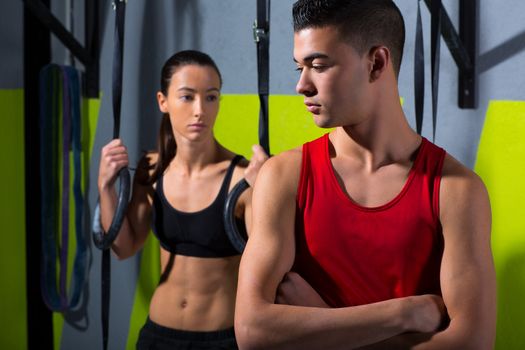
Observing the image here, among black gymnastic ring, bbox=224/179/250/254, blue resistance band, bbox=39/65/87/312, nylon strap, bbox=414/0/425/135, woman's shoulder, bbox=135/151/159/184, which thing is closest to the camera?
nylon strap, bbox=414/0/425/135

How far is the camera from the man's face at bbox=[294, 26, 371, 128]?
1.21 meters

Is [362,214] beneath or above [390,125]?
beneath

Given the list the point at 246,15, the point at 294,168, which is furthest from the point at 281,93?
the point at 294,168

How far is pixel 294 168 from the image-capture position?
1.31m

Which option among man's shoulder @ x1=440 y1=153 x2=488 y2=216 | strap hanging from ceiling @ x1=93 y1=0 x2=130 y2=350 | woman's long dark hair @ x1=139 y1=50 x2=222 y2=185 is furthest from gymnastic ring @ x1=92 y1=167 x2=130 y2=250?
man's shoulder @ x1=440 y1=153 x2=488 y2=216

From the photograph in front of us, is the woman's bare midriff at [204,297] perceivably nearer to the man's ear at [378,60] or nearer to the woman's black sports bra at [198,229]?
the woman's black sports bra at [198,229]

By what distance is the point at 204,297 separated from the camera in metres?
2.05

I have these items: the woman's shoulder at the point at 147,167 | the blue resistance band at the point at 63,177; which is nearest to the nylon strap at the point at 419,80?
the woman's shoulder at the point at 147,167

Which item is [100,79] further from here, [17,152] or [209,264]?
[209,264]

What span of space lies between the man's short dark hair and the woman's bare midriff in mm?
937

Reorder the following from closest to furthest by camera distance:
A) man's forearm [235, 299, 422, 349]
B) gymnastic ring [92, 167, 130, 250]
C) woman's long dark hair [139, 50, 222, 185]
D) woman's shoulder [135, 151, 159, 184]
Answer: man's forearm [235, 299, 422, 349]
gymnastic ring [92, 167, 130, 250]
woman's long dark hair [139, 50, 222, 185]
woman's shoulder [135, 151, 159, 184]

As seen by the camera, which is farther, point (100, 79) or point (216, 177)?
point (100, 79)

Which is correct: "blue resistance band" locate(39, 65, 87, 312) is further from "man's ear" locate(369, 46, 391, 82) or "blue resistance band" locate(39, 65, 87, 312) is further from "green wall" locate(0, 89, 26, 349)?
"man's ear" locate(369, 46, 391, 82)

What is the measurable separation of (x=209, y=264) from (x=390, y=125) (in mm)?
905
